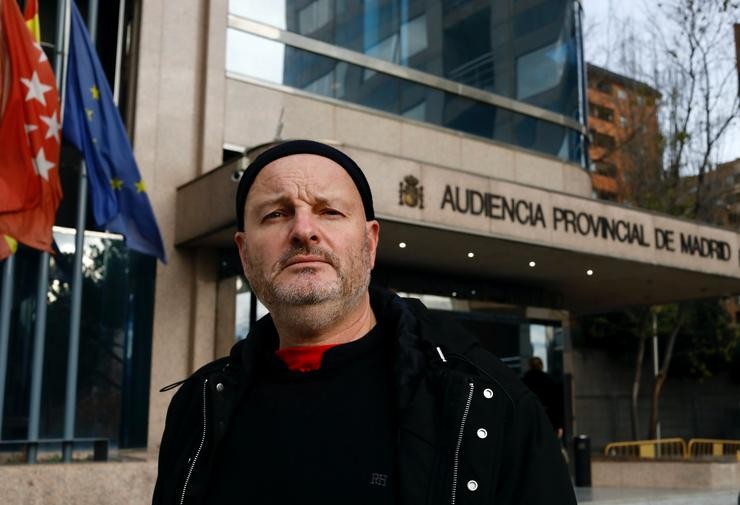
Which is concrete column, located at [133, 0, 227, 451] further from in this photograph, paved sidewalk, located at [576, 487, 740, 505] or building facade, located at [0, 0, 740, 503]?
paved sidewalk, located at [576, 487, 740, 505]

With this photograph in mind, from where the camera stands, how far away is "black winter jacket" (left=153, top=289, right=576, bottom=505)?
1.54 m

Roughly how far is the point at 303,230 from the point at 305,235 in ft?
0.04

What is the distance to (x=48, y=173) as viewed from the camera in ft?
28.0

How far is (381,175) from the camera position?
10.9m

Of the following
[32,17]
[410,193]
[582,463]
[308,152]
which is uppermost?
[32,17]

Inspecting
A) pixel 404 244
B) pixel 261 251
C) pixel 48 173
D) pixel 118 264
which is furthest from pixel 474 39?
pixel 261 251

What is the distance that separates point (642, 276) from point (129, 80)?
10048 millimetres

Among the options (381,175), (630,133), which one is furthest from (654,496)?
A: (630,133)

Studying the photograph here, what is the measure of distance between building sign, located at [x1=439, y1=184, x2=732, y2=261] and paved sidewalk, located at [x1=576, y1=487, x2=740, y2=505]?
4077 millimetres

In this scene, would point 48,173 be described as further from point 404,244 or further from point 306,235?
point 306,235

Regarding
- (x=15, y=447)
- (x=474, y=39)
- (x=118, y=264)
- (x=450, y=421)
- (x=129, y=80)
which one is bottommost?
(x=15, y=447)

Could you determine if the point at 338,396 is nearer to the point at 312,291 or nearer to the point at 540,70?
the point at 312,291

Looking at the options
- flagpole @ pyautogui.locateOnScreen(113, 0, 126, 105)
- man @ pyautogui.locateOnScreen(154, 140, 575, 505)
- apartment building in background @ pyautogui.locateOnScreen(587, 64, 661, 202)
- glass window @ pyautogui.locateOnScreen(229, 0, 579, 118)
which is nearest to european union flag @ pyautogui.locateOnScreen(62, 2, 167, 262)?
flagpole @ pyautogui.locateOnScreen(113, 0, 126, 105)

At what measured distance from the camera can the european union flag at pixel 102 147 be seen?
30.5 ft
